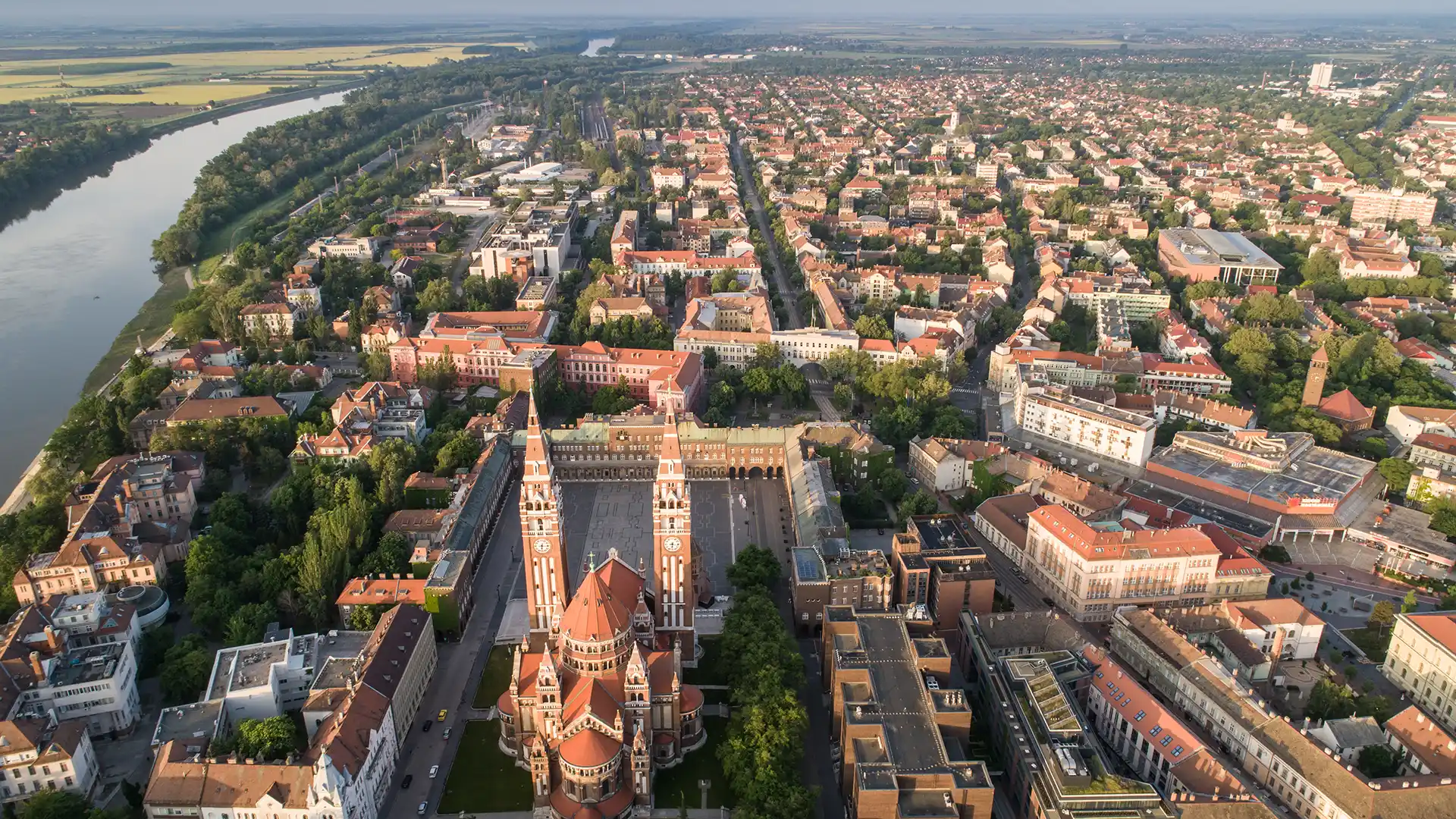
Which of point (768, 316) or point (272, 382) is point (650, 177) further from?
point (272, 382)

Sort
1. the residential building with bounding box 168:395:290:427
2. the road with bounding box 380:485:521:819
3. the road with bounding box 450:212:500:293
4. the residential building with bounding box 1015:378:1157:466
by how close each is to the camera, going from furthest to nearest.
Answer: the road with bounding box 450:212:500:293, the residential building with bounding box 168:395:290:427, the residential building with bounding box 1015:378:1157:466, the road with bounding box 380:485:521:819

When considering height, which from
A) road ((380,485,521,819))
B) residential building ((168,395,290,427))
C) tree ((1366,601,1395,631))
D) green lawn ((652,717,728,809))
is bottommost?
green lawn ((652,717,728,809))

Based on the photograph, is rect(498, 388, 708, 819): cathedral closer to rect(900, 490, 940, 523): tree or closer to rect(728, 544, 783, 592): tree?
rect(728, 544, 783, 592): tree

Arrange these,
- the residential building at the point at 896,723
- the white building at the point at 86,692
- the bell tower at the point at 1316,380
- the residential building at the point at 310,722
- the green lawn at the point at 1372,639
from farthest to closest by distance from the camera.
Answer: the bell tower at the point at 1316,380 < the green lawn at the point at 1372,639 < the white building at the point at 86,692 < the residential building at the point at 896,723 < the residential building at the point at 310,722

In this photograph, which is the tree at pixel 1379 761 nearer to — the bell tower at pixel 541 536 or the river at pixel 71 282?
the bell tower at pixel 541 536

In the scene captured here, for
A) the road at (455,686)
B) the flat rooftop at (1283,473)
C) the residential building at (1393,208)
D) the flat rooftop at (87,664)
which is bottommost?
the road at (455,686)

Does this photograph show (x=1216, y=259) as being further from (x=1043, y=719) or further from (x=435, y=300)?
(x=1043, y=719)

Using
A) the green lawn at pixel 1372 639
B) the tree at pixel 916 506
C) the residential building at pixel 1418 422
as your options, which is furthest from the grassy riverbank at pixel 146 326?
the residential building at pixel 1418 422

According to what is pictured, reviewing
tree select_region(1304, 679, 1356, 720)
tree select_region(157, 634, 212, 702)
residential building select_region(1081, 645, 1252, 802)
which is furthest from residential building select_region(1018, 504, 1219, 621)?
tree select_region(157, 634, 212, 702)
